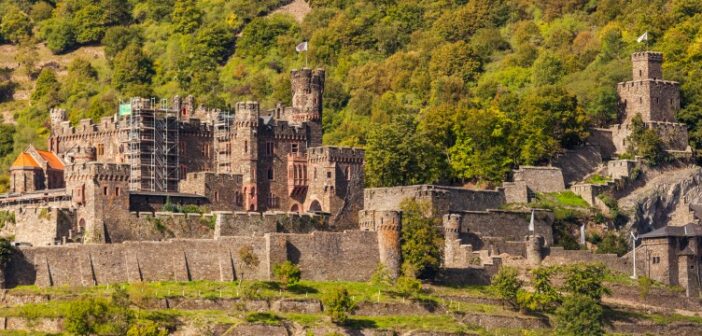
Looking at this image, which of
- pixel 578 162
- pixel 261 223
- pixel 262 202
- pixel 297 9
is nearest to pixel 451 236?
pixel 261 223

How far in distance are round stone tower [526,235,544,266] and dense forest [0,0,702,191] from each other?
316 inches

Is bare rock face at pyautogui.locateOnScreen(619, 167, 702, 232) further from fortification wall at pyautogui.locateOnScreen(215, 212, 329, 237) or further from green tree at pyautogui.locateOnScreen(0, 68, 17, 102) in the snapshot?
green tree at pyautogui.locateOnScreen(0, 68, 17, 102)

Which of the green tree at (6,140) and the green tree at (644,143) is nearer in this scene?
the green tree at (644,143)

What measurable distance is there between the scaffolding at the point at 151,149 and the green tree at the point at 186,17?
5361 cm

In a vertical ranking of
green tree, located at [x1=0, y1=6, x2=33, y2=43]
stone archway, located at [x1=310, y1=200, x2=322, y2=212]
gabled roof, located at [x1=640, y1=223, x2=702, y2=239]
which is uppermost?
green tree, located at [x1=0, y1=6, x2=33, y2=43]

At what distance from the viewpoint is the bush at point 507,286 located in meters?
99.5

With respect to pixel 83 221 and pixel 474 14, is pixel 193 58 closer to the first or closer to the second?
pixel 474 14

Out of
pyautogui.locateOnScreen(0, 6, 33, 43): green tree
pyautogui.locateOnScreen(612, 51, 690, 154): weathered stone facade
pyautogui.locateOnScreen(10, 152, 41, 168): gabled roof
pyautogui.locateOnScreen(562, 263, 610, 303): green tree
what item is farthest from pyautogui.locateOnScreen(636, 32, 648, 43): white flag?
pyautogui.locateOnScreen(0, 6, 33, 43): green tree

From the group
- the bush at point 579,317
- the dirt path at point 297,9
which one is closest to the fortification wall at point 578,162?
the bush at point 579,317

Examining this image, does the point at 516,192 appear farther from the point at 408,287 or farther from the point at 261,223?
the point at 261,223

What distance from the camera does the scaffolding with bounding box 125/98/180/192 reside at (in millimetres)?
107938

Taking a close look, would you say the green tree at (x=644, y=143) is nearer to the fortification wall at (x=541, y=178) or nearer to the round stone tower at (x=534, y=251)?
the fortification wall at (x=541, y=178)

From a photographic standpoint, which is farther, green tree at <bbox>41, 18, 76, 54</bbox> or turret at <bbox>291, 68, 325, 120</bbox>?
green tree at <bbox>41, 18, 76, 54</bbox>

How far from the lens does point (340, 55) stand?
152 metres
